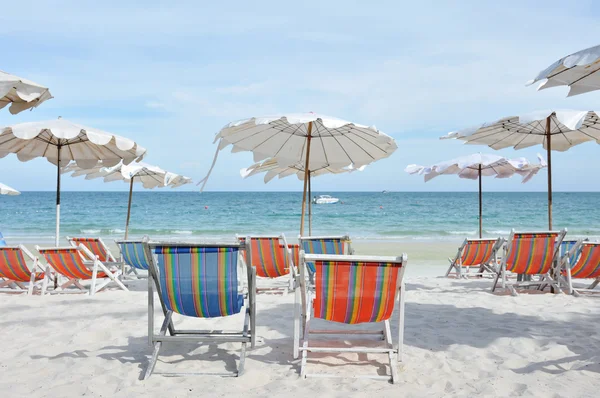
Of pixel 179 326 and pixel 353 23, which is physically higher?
pixel 353 23

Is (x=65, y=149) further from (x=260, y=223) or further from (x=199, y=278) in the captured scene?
(x=260, y=223)

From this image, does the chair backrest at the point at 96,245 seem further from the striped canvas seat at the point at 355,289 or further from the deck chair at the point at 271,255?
the striped canvas seat at the point at 355,289

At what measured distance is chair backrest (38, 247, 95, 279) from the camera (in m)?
5.93

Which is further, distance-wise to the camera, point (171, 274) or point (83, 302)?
point (83, 302)

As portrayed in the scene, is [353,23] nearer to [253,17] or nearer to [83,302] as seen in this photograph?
[253,17]

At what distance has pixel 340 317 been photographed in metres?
3.18

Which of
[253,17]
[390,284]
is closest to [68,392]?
[390,284]

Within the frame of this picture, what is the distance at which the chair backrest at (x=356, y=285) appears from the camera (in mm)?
3055

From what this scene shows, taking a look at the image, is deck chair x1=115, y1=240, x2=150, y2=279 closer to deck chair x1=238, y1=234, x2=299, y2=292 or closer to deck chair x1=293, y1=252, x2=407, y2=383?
deck chair x1=238, y1=234, x2=299, y2=292

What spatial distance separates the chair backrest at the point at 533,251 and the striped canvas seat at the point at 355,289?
3.15 meters

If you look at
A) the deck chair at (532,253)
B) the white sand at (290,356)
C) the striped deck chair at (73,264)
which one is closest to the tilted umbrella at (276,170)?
the deck chair at (532,253)

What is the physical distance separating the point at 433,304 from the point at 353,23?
4745 millimetres

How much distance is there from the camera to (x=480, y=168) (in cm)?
918

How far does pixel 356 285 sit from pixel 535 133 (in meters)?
4.58
